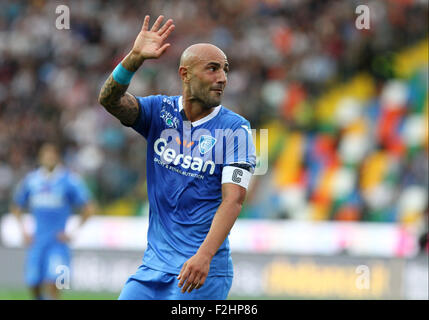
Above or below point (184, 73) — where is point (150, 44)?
above

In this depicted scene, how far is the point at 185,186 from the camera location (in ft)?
19.0

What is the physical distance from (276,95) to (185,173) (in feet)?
40.0

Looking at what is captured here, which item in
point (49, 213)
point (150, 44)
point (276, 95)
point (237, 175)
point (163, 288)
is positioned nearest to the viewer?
point (150, 44)

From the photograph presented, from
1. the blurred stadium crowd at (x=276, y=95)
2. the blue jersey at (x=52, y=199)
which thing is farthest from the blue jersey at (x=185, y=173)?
the blurred stadium crowd at (x=276, y=95)

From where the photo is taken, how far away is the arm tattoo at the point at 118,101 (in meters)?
5.64

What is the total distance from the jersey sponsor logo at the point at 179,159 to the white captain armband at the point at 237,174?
6.6 inches

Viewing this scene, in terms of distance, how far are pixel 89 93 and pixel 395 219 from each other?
24.8ft

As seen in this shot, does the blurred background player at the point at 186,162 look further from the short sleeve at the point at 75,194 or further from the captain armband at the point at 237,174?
the short sleeve at the point at 75,194

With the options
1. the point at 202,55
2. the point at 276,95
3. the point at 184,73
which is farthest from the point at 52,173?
the point at 202,55

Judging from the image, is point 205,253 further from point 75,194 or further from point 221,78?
point 75,194

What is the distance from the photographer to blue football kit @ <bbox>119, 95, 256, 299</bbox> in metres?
5.68

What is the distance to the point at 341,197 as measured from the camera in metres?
16.1
